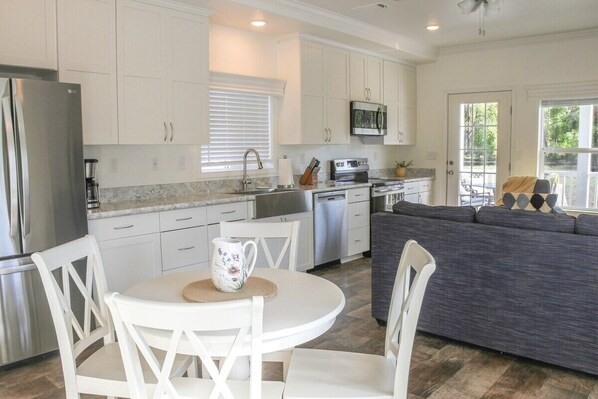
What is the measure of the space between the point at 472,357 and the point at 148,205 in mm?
2443

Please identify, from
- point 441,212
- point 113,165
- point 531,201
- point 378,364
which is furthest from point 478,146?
point 378,364

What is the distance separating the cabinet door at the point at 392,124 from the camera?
268 inches

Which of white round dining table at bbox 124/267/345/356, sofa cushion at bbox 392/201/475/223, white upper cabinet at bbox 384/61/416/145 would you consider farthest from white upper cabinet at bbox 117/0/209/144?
white upper cabinet at bbox 384/61/416/145

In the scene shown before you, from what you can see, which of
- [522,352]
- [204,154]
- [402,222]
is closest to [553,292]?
[522,352]

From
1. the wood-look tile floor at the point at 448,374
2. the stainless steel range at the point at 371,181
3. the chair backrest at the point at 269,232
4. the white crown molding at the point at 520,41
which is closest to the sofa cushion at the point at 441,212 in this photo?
the wood-look tile floor at the point at 448,374

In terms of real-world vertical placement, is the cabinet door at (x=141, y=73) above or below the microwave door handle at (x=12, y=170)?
above

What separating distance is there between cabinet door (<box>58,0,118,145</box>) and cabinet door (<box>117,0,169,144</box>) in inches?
2.6

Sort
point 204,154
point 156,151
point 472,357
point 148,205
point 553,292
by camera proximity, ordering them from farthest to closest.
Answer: point 204,154 → point 156,151 → point 148,205 → point 472,357 → point 553,292

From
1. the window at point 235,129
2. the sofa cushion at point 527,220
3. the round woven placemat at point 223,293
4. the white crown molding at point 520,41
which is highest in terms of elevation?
the white crown molding at point 520,41

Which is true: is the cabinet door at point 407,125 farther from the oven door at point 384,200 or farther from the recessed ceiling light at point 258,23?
the recessed ceiling light at point 258,23

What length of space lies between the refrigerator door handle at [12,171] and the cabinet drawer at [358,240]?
11.3 ft

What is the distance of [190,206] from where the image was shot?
395 centimetres

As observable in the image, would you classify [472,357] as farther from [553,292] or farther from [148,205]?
[148,205]

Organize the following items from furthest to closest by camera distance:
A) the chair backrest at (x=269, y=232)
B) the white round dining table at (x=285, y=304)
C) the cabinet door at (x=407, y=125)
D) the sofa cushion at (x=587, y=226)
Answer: the cabinet door at (x=407, y=125)
the sofa cushion at (x=587, y=226)
the chair backrest at (x=269, y=232)
the white round dining table at (x=285, y=304)
